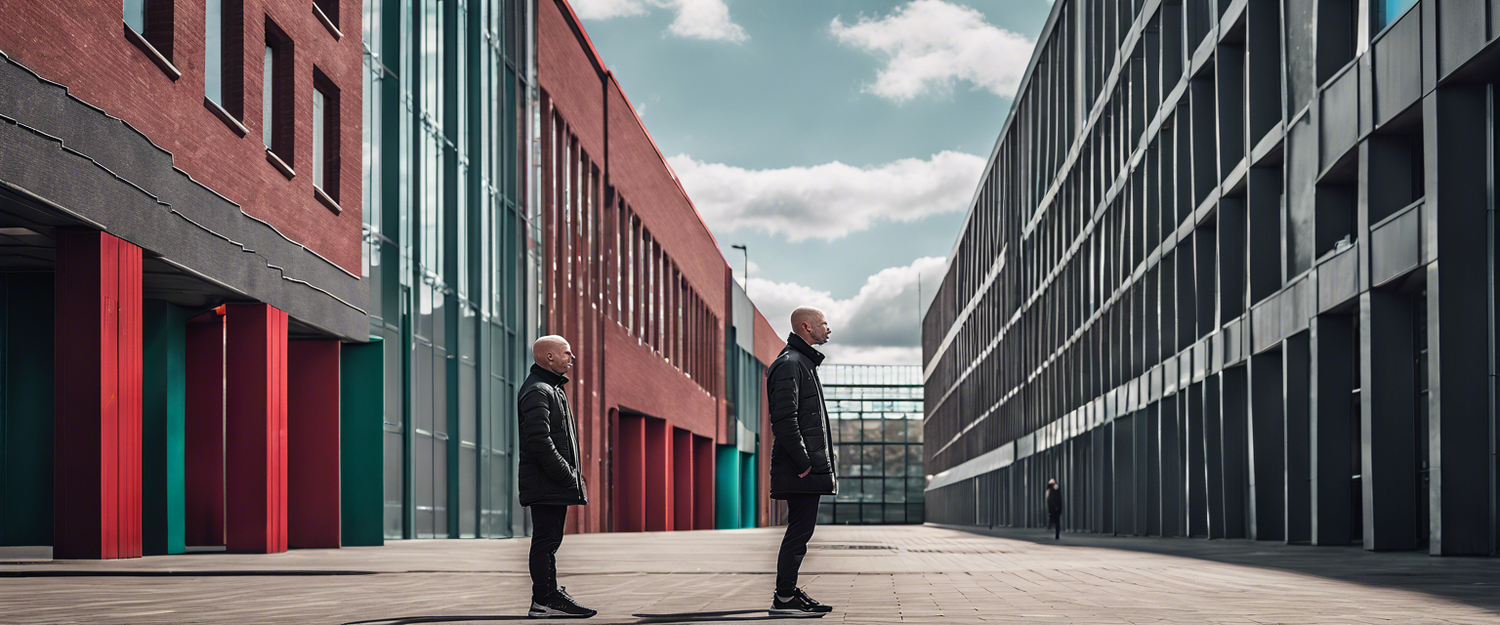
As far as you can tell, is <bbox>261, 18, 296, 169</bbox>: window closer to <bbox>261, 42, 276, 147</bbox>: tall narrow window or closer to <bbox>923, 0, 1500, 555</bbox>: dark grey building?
<bbox>261, 42, 276, 147</bbox>: tall narrow window

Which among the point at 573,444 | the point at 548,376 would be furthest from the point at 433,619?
the point at 548,376

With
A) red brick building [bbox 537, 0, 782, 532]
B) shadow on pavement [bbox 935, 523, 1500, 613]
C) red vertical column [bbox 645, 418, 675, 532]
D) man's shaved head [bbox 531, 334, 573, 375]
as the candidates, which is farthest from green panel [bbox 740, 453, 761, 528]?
Result: man's shaved head [bbox 531, 334, 573, 375]

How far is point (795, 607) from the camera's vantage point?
26.4 feet

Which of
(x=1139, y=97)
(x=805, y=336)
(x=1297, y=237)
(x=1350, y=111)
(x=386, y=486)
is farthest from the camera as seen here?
(x=1139, y=97)

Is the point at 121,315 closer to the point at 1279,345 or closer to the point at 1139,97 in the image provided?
the point at 1279,345

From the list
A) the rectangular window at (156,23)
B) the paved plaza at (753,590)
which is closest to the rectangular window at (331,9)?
the rectangular window at (156,23)

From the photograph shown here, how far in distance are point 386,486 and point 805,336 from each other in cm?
1721

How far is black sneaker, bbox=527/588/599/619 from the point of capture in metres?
8.04

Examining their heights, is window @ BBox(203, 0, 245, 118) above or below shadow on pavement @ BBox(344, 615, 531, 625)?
above

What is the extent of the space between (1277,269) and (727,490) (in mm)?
44105

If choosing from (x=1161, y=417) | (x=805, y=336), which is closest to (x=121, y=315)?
(x=805, y=336)

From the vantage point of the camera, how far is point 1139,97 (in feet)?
113

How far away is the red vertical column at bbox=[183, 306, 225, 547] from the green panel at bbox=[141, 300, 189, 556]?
2.83ft

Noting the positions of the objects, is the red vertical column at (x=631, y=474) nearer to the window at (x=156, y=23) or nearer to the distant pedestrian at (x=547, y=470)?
the window at (x=156, y=23)
